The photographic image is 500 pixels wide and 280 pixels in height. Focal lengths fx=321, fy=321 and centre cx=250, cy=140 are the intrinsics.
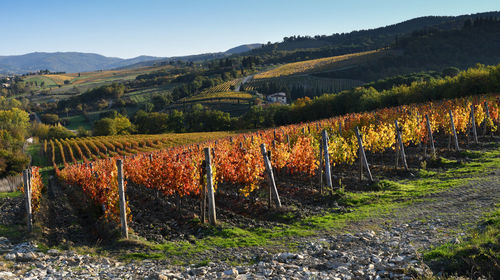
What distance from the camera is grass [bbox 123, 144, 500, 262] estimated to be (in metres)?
8.01

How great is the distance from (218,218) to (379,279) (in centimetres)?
583

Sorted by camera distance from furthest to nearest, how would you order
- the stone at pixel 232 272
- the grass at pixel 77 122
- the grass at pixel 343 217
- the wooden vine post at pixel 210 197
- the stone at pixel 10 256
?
the grass at pixel 77 122 → the wooden vine post at pixel 210 197 → the grass at pixel 343 217 → the stone at pixel 10 256 → the stone at pixel 232 272

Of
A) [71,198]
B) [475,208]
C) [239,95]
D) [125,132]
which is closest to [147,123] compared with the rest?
[125,132]

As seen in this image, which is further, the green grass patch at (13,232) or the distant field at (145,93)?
the distant field at (145,93)

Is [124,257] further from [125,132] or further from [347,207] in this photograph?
[125,132]

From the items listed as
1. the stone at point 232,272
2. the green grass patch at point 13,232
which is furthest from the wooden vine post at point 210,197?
the green grass patch at point 13,232

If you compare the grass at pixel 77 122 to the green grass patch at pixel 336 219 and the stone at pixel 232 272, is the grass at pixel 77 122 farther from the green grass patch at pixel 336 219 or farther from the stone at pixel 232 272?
the stone at pixel 232 272

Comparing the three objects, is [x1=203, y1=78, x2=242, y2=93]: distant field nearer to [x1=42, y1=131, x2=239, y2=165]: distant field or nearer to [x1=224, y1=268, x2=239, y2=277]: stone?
[x1=42, y1=131, x2=239, y2=165]: distant field

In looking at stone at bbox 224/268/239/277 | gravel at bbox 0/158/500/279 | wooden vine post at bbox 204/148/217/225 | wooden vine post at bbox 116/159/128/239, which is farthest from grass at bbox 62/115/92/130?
stone at bbox 224/268/239/277

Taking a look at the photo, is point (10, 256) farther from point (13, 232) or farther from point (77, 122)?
point (77, 122)

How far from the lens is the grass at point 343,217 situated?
8.01 m

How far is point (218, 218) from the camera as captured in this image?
10367 millimetres

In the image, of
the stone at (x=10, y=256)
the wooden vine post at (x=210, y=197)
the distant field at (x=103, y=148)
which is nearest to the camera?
the stone at (x=10, y=256)

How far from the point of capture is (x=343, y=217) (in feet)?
30.8
